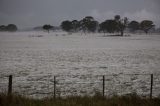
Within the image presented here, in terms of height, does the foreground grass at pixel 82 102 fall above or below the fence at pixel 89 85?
above

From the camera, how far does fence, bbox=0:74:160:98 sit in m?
15.0

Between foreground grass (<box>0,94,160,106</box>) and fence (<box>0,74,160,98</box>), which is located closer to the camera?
foreground grass (<box>0,94,160,106</box>)

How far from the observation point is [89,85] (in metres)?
17.0

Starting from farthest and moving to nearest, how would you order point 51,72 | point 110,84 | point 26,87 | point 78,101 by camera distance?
point 51,72
point 110,84
point 26,87
point 78,101

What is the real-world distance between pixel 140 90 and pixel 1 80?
366 inches

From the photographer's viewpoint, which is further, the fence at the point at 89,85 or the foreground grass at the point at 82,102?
the fence at the point at 89,85

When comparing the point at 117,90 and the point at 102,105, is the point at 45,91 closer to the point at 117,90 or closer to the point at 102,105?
the point at 117,90

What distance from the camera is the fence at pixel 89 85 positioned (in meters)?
15.0

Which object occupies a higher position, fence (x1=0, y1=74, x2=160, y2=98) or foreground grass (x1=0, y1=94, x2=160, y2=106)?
foreground grass (x1=0, y1=94, x2=160, y2=106)

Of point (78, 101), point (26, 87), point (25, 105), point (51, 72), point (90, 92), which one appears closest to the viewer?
point (25, 105)

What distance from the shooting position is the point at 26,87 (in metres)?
16.1

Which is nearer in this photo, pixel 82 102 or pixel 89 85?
pixel 82 102

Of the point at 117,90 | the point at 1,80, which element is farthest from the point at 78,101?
the point at 1,80

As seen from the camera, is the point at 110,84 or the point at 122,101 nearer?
the point at 122,101
